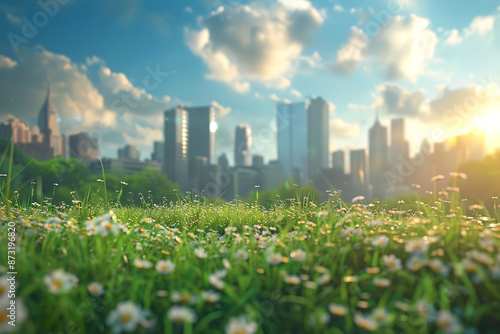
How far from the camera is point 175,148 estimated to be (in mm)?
82250

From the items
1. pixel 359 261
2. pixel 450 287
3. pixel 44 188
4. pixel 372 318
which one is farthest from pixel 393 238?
pixel 44 188

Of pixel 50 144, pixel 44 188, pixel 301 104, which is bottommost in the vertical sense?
pixel 44 188

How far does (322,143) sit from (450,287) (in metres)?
152

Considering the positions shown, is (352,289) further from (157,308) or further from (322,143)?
(322,143)

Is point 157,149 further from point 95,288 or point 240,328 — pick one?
point 240,328

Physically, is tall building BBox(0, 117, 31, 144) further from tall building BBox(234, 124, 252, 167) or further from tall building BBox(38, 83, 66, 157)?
tall building BBox(234, 124, 252, 167)

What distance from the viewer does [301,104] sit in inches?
6117

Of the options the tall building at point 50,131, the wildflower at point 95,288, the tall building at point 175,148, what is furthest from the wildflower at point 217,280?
the tall building at point 175,148

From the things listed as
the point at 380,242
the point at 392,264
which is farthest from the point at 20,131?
the point at 392,264

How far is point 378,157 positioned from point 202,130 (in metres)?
59.3

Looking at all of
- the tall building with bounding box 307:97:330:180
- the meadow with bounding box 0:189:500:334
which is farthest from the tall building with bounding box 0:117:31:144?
the tall building with bounding box 307:97:330:180

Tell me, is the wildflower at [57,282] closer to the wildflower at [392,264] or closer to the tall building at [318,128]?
the wildflower at [392,264]

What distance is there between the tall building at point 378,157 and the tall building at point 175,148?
47237 millimetres

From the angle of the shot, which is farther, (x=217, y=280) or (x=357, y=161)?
(x=357, y=161)
